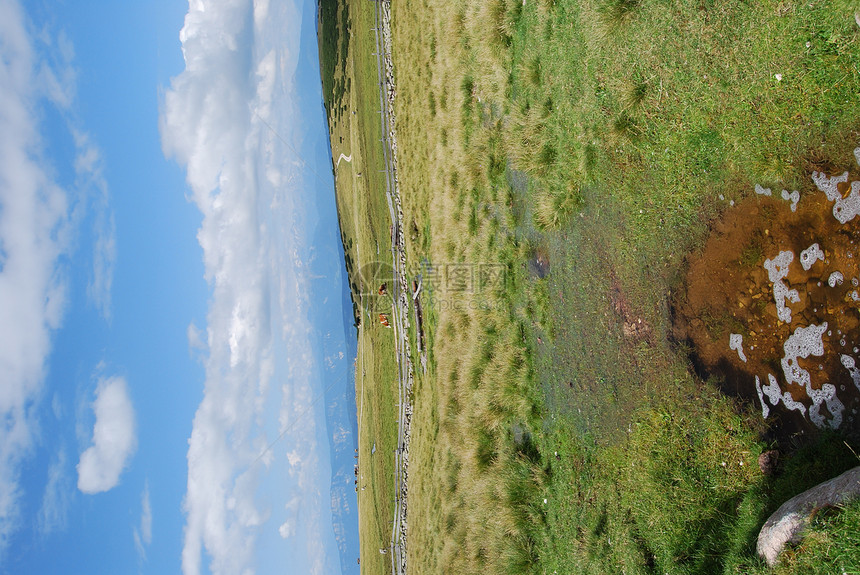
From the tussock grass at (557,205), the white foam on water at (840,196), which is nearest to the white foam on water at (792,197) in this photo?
the white foam on water at (840,196)

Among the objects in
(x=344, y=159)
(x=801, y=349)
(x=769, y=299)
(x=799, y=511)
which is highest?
(x=344, y=159)

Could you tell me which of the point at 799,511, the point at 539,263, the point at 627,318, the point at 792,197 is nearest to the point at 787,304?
the point at 792,197

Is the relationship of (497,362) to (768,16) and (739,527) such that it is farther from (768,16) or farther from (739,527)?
(768,16)

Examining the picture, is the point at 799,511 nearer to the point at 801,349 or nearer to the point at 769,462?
the point at 769,462

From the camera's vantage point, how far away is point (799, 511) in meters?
6.95

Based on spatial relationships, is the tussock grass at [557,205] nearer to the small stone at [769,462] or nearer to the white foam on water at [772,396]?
the white foam on water at [772,396]

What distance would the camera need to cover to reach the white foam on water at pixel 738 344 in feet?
28.6

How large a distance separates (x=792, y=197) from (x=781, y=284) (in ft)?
4.48

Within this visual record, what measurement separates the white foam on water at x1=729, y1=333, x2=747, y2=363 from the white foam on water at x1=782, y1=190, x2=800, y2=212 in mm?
2172

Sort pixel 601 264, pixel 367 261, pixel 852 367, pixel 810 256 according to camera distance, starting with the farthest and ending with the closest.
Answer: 1. pixel 367 261
2. pixel 601 264
3. pixel 810 256
4. pixel 852 367

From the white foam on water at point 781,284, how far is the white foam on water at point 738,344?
697 mm

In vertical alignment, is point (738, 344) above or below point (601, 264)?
below

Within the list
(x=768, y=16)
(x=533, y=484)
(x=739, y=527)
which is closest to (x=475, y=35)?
(x=768, y=16)

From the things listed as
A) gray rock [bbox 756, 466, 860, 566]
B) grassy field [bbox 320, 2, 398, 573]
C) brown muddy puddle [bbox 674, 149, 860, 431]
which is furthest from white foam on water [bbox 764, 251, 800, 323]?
grassy field [bbox 320, 2, 398, 573]
